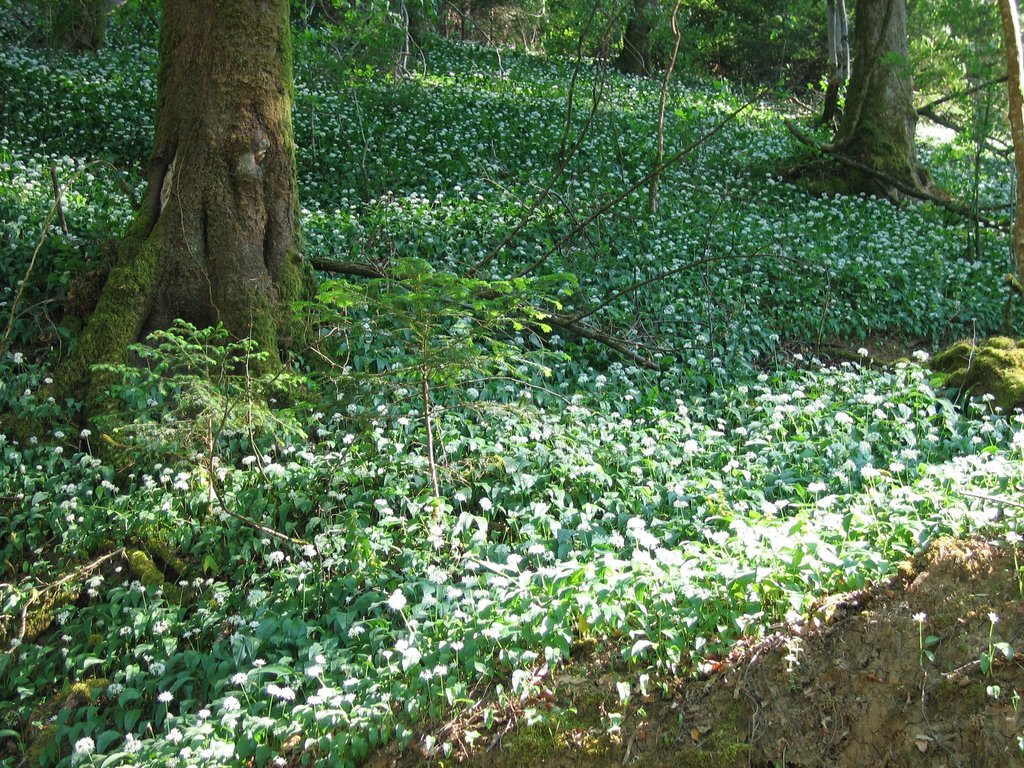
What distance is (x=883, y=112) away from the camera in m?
13.4

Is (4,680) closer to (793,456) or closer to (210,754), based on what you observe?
(210,754)

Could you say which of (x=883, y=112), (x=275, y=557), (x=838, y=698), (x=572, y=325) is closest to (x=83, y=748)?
(x=275, y=557)

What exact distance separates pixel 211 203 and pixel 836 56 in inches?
552

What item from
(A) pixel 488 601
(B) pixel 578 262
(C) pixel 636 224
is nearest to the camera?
(A) pixel 488 601

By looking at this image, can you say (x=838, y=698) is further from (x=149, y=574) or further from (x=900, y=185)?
(x=900, y=185)

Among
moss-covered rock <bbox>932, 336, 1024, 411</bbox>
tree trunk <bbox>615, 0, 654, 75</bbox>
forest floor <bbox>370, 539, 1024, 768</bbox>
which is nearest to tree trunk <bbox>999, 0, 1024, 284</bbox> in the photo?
forest floor <bbox>370, 539, 1024, 768</bbox>

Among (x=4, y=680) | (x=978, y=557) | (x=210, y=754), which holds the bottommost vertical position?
(x=4, y=680)

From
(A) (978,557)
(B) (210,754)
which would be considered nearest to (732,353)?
(A) (978,557)

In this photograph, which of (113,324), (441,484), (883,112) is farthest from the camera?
(883,112)

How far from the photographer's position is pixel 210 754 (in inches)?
143

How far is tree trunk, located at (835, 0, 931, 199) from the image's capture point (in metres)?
13.4

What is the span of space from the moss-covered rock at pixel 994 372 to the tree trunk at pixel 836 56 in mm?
10655

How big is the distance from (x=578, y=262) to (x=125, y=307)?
15.5 feet

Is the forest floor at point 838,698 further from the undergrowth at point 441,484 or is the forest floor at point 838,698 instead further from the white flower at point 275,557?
the white flower at point 275,557
